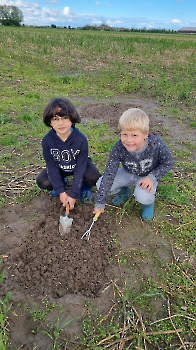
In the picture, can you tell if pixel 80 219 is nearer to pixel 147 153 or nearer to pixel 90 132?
pixel 147 153

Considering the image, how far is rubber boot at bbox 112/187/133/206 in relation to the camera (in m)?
2.98

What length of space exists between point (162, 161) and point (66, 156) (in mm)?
1055

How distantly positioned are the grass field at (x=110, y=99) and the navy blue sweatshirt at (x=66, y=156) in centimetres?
63

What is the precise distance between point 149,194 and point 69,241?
3.21 ft

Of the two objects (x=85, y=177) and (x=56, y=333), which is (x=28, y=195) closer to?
(x=85, y=177)

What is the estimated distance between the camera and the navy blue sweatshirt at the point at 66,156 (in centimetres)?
254

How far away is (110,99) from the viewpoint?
21.2 ft

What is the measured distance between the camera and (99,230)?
2.55 m

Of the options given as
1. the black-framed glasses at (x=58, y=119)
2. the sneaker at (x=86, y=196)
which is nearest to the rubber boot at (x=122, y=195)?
the sneaker at (x=86, y=196)

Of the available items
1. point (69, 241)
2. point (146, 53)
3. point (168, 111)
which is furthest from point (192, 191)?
point (146, 53)

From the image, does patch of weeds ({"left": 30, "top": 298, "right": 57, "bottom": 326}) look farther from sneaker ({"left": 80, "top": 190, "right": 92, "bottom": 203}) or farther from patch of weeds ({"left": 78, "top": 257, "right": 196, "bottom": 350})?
sneaker ({"left": 80, "top": 190, "right": 92, "bottom": 203})

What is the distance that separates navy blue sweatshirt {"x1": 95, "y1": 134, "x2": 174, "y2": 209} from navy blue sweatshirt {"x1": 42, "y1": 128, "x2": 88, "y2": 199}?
295 mm

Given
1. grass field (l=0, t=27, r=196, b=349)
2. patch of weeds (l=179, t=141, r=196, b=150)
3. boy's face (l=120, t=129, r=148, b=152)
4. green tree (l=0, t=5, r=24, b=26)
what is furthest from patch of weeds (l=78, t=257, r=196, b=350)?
green tree (l=0, t=5, r=24, b=26)

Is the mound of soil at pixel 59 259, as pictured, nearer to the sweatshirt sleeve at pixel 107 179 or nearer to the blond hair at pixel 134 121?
the sweatshirt sleeve at pixel 107 179
